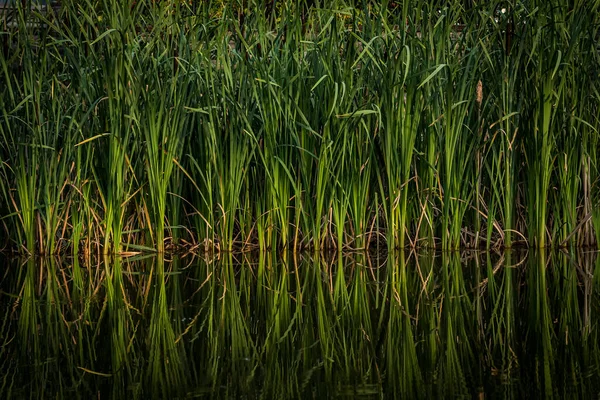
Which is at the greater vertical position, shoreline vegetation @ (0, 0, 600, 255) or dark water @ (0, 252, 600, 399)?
shoreline vegetation @ (0, 0, 600, 255)

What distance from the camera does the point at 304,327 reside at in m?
3.77

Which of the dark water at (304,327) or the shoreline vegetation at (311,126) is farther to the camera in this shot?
the shoreline vegetation at (311,126)

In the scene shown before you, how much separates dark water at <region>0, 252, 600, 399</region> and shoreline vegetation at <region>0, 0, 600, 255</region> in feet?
1.03

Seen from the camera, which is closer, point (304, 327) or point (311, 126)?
point (304, 327)

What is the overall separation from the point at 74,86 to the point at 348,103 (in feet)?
5.28

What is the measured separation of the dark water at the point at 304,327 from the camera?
9.39 feet

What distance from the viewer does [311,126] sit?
18.9 ft

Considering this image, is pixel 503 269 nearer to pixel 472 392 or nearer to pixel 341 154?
pixel 341 154

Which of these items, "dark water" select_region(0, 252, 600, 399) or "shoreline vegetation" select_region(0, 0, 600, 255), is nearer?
"dark water" select_region(0, 252, 600, 399)

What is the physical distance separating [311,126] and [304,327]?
2168mm

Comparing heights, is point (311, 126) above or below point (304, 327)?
above

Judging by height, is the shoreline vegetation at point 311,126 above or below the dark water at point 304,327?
above

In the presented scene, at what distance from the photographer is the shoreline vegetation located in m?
5.61

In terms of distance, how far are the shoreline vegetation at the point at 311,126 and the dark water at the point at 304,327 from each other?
32cm
